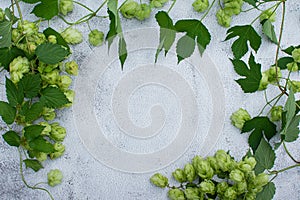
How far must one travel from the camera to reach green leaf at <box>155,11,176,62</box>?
1.23 metres

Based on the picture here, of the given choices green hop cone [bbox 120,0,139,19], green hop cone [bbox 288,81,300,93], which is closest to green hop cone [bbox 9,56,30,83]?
green hop cone [bbox 120,0,139,19]

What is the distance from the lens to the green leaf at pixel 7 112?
116 cm

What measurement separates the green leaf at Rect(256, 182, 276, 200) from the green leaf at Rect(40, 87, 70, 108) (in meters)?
0.42

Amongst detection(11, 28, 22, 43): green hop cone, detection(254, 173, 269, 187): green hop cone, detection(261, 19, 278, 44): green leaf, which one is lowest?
detection(254, 173, 269, 187): green hop cone

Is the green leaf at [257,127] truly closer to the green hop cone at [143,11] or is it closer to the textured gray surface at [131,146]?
the textured gray surface at [131,146]

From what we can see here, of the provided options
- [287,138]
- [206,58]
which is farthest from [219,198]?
[206,58]

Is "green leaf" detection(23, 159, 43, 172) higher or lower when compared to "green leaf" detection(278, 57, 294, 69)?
lower

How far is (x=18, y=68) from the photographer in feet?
3.86

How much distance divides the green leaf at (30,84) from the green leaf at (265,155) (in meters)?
0.45

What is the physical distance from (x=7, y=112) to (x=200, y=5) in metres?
0.46

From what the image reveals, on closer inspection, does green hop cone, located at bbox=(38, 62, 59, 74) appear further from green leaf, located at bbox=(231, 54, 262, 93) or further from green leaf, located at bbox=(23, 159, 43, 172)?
green leaf, located at bbox=(231, 54, 262, 93)

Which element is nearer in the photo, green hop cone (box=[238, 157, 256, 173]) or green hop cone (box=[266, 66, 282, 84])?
green hop cone (box=[238, 157, 256, 173])

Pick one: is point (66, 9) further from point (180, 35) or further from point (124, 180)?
point (124, 180)

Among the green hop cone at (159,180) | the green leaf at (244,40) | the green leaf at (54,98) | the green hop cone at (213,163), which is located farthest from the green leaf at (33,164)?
the green leaf at (244,40)
